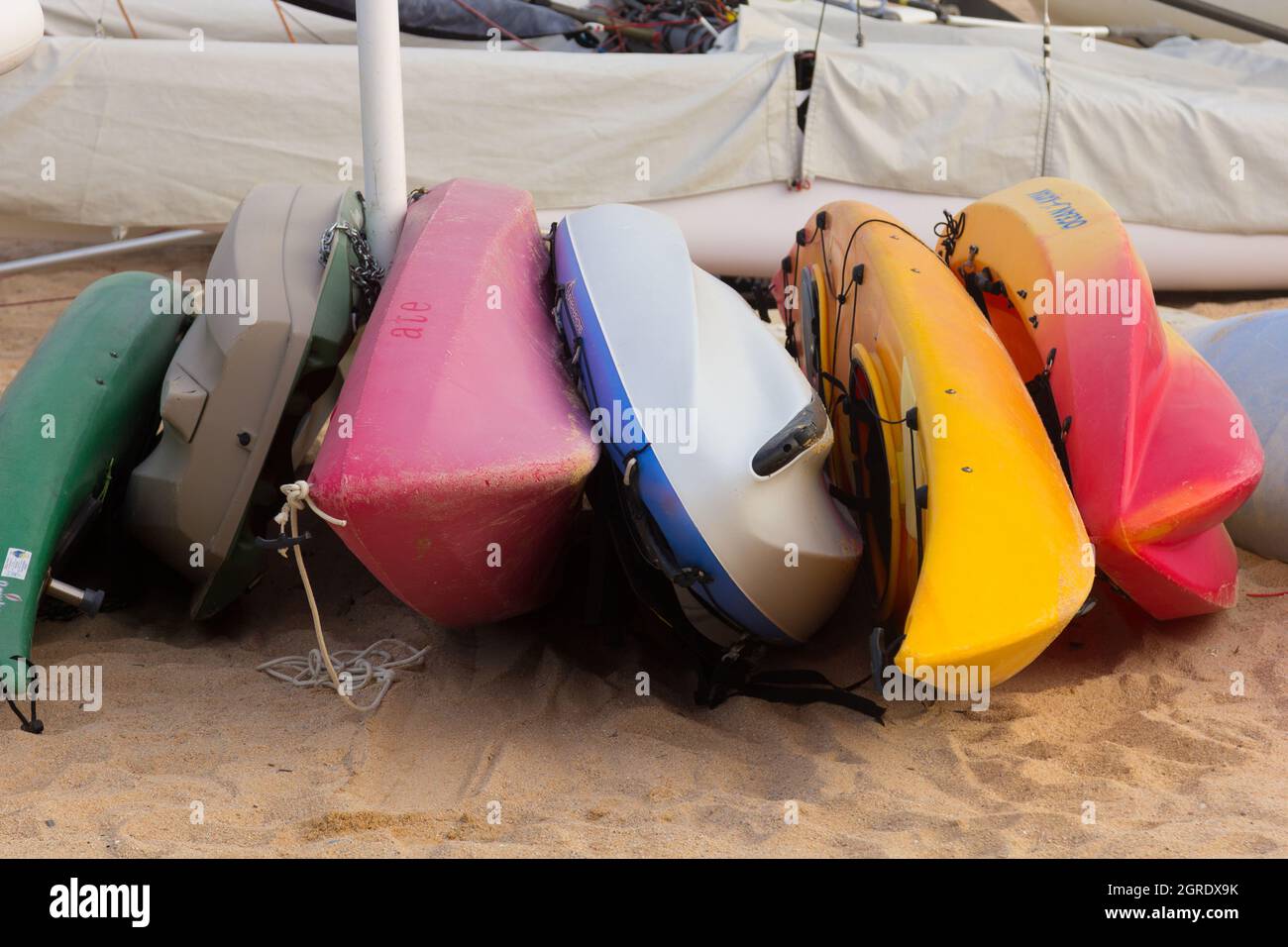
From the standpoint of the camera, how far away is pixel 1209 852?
2088mm

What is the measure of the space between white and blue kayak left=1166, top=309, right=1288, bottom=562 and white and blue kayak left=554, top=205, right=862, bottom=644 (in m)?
1.11

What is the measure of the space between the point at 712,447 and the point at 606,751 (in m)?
0.62

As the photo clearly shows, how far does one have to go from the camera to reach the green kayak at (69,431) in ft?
8.89

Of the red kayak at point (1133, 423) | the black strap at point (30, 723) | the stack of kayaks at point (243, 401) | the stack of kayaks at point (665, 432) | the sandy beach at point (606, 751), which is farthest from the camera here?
the stack of kayaks at point (243, 401)

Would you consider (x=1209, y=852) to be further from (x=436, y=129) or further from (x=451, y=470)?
(x=436, y=129)

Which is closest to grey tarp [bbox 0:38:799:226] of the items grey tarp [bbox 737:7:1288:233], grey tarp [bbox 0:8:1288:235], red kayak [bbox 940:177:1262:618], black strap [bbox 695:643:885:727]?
grey tarp [bbox 0:8:1288:235]

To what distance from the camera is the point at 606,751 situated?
261cm

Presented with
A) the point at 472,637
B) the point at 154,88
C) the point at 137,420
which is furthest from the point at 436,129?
the point at 472,637

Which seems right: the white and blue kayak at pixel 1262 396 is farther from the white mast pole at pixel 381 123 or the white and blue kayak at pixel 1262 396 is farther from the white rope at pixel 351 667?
the white mast pole at pixel 381 123

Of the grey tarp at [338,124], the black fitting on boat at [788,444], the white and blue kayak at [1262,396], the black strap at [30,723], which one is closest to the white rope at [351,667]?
the black strap at [30,723]

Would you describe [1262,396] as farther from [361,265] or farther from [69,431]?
[69,431]

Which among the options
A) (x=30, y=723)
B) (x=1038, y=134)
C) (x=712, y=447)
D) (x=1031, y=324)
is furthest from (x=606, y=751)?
(x=1038, y=134)

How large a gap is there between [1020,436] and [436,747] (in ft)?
4.19

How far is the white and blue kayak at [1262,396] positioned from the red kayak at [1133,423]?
0.34 m
